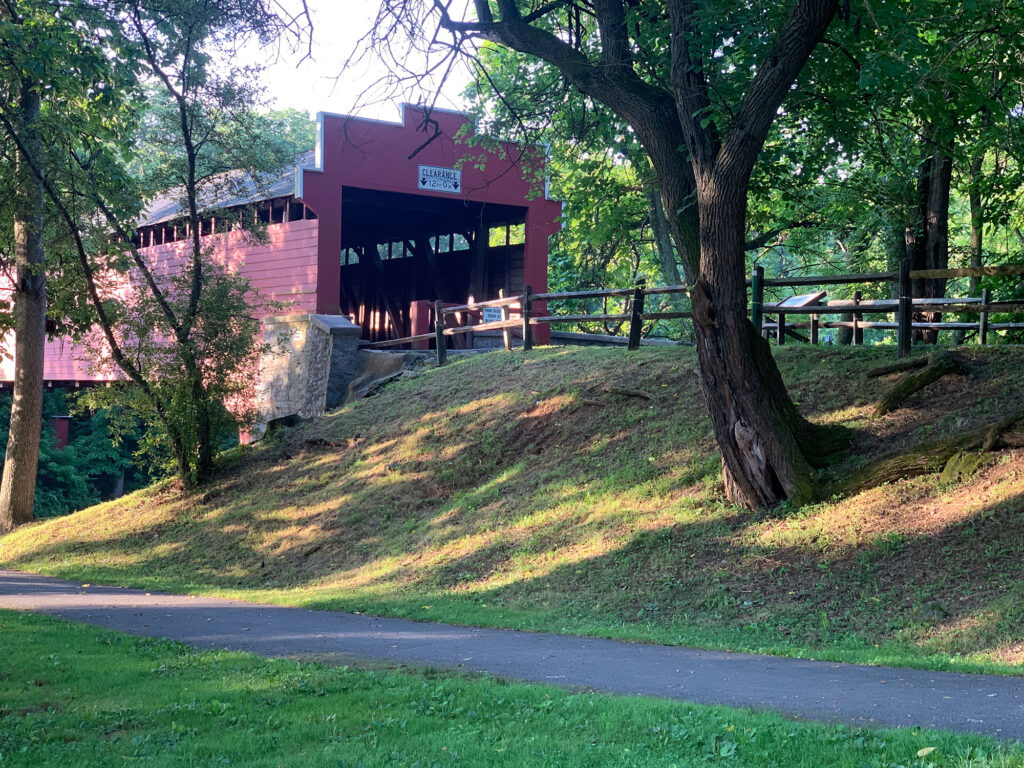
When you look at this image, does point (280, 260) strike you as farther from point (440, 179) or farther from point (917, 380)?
point (917, 380)

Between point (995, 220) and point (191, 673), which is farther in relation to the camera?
point (995, 220)

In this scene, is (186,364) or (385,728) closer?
(385,728)

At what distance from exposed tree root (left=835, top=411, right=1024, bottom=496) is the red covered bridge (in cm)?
818

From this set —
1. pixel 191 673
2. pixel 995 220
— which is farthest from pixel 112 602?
pixel 995 220

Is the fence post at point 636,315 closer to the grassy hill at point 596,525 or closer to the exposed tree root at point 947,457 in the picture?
the grassy hill at point 596,525

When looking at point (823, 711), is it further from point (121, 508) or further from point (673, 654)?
point (121, 508)

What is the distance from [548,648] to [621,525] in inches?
151

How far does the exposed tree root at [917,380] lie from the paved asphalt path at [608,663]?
5.49 m

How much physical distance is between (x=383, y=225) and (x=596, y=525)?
20604 millimetres

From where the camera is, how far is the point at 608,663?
743 cm

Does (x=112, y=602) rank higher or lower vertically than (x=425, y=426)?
lower

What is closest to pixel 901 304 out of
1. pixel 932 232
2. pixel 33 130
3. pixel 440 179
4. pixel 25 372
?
pixel 932 232

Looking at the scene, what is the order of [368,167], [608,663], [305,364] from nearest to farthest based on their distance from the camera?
[608,663] < [305,364] < [368,167]

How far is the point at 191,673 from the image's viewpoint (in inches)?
281
